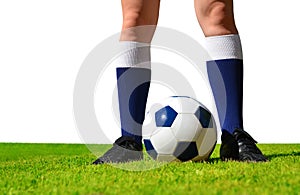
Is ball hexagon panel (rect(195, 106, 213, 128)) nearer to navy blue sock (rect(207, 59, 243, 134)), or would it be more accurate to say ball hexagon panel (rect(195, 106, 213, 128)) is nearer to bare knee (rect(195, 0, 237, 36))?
navy blue sock (rect(207, 59, 243, 134))

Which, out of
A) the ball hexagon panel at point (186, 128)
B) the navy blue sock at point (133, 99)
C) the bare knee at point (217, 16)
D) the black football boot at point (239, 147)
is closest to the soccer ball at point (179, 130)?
the ball hexagon panel at point (186, 128)

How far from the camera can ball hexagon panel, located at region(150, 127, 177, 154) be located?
331 cm

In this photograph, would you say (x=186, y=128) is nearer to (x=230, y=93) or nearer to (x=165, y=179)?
(x=230, y=93)

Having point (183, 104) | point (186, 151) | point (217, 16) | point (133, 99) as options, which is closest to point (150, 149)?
Result: point (186, 151)

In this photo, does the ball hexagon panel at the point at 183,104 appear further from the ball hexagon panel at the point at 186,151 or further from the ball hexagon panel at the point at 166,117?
the ball hexagon panel at the point at 186,151

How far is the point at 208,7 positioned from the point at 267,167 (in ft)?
4.31

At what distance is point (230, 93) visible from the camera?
373 cm

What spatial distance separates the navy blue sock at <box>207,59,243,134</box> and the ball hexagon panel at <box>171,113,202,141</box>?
0.47 meters

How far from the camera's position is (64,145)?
274 inches

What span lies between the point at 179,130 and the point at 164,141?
12 centimetres

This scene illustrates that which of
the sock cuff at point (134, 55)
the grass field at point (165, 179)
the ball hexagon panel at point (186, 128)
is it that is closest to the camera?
the grass field at point (165, 179)

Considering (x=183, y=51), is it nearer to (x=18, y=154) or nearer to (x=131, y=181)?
(x=131, y=181)

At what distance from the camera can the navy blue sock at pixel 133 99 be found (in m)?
3.79

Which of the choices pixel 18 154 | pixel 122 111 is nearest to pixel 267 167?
pixel 122 111
